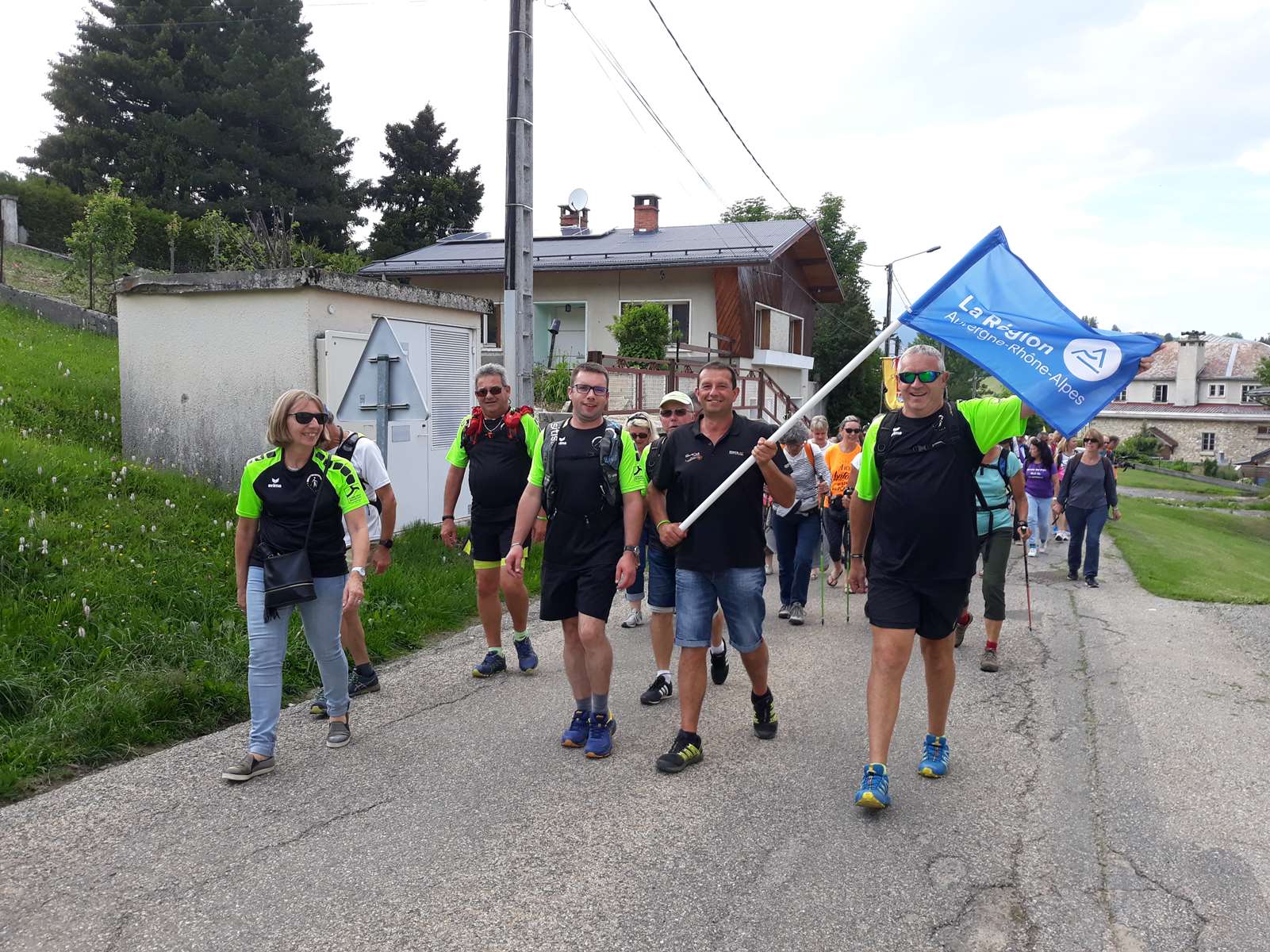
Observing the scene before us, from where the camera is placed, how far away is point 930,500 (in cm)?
436

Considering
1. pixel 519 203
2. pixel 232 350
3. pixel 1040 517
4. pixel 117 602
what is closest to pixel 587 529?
pixel 117 602

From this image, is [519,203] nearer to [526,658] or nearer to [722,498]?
[526,658]

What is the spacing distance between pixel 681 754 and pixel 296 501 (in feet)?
7.41

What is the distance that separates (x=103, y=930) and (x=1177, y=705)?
5823 millimetres

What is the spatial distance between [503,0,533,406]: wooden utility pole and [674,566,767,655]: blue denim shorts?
544 centimetres

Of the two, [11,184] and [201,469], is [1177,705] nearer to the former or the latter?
[201,469]

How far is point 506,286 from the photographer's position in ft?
33.3

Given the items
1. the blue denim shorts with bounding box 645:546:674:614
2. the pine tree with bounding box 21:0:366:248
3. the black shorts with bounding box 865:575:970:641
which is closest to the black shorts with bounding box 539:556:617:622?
the blue denim shorts with bounding box 645:546:674:614

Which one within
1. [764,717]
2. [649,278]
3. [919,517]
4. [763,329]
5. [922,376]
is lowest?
[764,717]

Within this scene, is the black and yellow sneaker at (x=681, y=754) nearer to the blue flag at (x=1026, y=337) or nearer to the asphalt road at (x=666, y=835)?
the asphalt road at (x=666, y=835)

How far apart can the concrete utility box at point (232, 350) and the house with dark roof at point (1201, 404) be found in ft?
219

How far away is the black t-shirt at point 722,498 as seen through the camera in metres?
4.84

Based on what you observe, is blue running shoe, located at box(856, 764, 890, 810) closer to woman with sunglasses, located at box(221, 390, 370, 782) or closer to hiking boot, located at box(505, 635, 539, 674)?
woman with sunglasses, located at box(221, 390, 370, 782)

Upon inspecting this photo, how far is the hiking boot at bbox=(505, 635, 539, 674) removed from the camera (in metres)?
6.59
